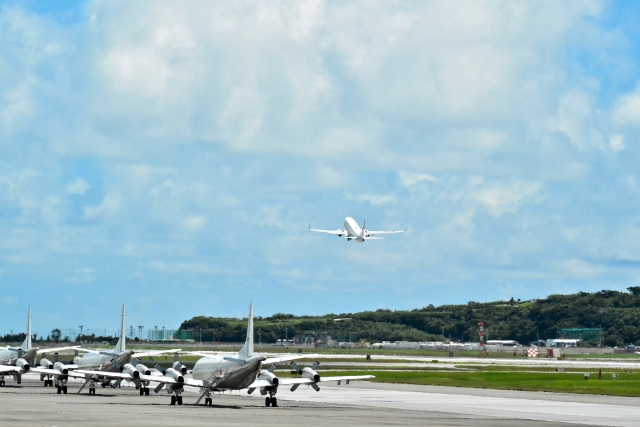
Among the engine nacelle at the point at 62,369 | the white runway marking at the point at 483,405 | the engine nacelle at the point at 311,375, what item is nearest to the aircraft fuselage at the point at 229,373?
the engine nacelle at the point at 311,375

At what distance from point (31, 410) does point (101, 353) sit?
27.4 meters

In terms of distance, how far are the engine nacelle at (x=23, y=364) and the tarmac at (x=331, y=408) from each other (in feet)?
8.19

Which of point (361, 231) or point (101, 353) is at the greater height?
point (361, 231)

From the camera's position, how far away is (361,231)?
6201 inches

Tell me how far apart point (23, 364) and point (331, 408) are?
38735mm

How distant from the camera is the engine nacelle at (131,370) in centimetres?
7325

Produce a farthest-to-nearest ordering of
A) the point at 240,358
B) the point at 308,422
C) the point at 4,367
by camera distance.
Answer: the point at 4,367
the point at 240,358
the point at 308,422

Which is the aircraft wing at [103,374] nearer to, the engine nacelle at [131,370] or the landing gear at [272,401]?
the engine nacelle at [131,370]

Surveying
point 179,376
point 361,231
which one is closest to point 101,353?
point 179,376

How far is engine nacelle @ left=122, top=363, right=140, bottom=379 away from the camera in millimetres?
73250

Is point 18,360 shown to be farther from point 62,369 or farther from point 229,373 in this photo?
point 229,373

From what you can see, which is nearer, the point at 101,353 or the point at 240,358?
the point at 240,358

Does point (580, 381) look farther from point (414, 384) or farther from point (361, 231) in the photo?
point (361, 231)

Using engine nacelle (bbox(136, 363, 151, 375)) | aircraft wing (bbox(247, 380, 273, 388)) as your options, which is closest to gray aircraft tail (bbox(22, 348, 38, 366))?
engine nacelle (bbox(136, 363, 151, 375))
